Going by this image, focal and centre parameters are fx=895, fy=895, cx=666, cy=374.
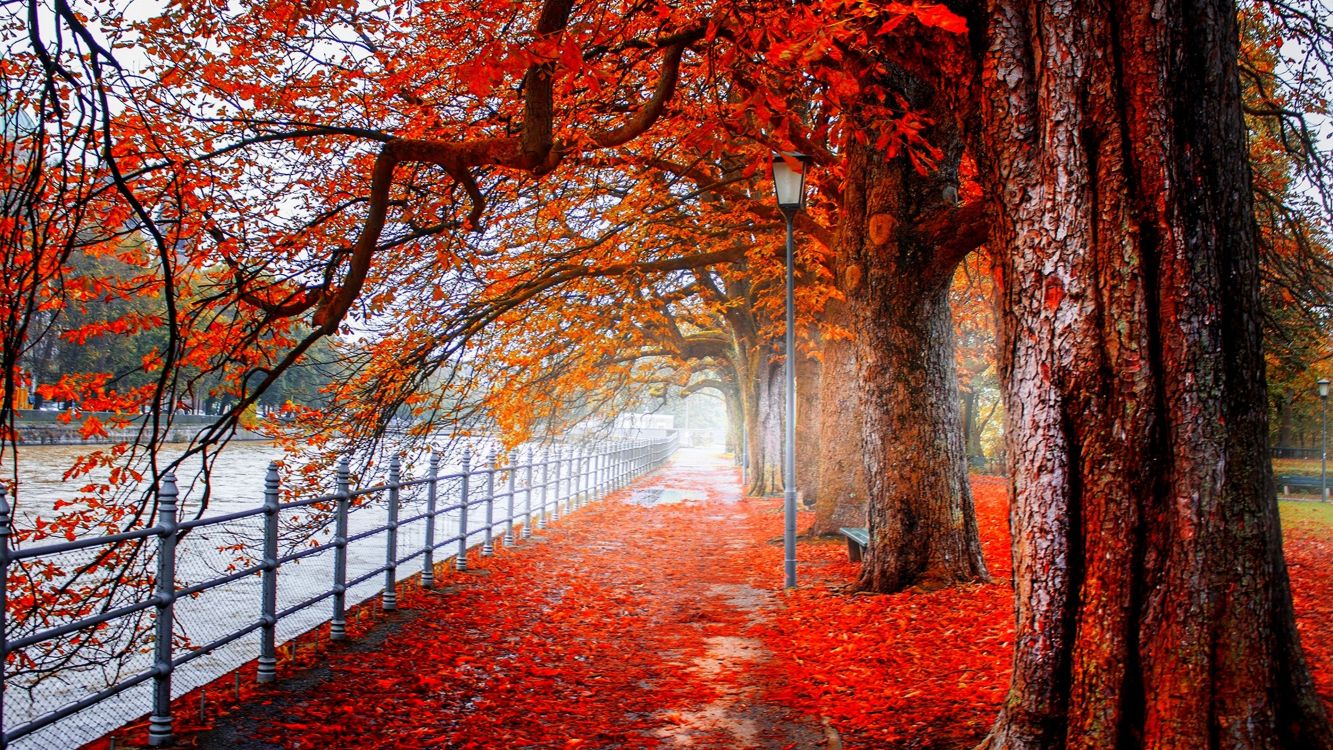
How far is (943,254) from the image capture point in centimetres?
841

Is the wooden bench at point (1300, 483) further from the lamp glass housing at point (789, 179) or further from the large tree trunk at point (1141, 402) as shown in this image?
the large tree trunk at point (1141, 402)

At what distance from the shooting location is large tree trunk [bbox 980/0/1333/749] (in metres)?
3.32

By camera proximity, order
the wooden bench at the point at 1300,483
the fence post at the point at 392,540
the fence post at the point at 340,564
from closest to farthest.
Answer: the fence post at the point at 340,564
the fence post at the point at 392,540
the wooden bench at the point at 1300,483

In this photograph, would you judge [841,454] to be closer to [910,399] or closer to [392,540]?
[910,399]

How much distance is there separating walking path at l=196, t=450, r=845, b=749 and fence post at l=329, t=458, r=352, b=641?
0.23m

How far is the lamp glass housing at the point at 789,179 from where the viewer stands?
387 inches

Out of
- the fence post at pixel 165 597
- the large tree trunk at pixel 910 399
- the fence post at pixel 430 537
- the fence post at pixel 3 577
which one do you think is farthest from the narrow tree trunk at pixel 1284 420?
the fence post at pixel 3 577

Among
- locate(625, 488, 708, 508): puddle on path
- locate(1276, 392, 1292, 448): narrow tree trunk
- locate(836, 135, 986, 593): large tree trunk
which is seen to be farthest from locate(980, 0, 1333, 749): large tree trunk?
locate(1276, 392, 1292, 448): narrow tree trunk

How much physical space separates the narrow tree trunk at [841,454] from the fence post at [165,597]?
395 inches

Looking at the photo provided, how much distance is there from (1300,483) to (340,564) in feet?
81.3

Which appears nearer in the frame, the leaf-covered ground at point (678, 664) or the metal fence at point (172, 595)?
the metal fence at point (172, 595)

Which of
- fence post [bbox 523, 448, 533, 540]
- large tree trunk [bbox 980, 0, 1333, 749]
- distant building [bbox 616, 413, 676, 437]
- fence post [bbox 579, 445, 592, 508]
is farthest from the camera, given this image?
distant building [bbox 616, 413, 676, 437]

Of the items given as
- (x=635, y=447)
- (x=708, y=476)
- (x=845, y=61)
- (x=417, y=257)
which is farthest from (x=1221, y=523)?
(x=708, y=476)

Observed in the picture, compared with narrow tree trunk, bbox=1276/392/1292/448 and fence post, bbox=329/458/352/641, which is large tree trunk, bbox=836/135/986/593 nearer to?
fence post, bbox=329/458/352/641
